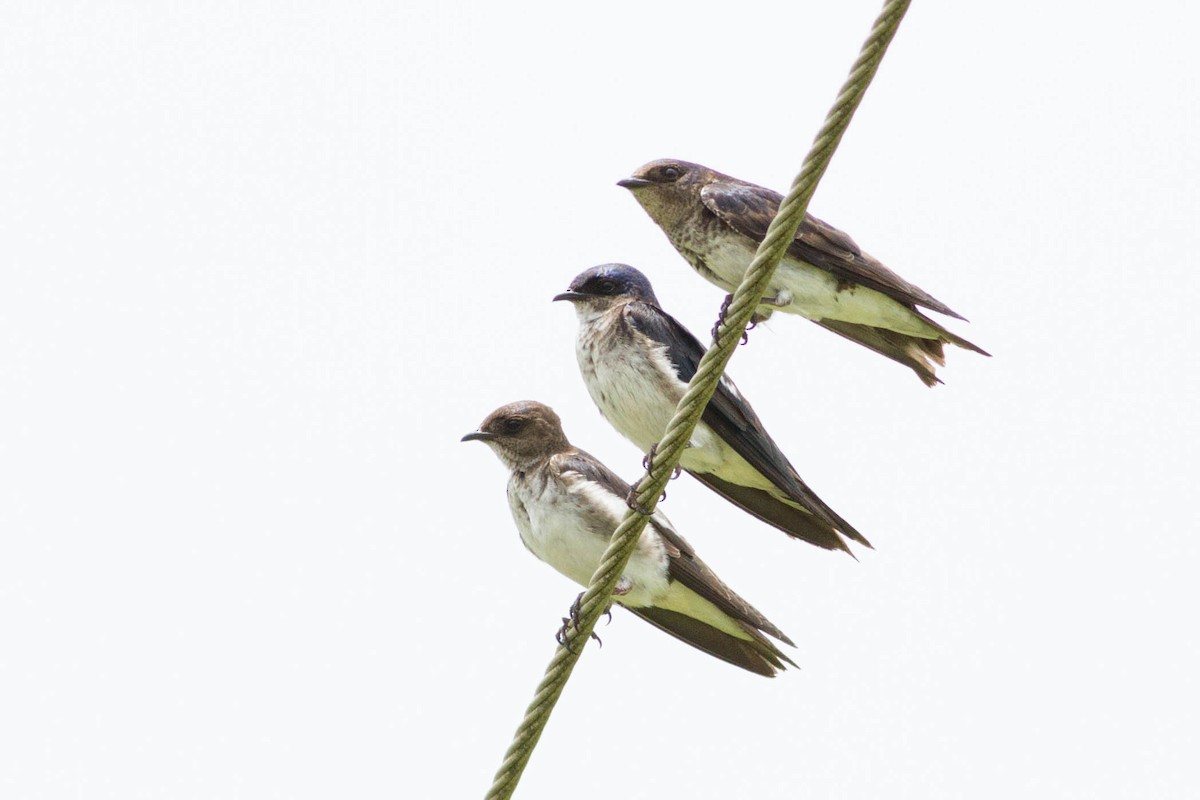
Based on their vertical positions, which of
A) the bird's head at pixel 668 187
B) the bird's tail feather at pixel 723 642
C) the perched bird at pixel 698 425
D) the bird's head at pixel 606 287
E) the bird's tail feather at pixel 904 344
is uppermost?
the bird's head at pixel 668 187

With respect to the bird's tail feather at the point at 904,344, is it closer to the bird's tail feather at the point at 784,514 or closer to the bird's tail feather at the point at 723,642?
the bird's tail feather at the point at 784,514

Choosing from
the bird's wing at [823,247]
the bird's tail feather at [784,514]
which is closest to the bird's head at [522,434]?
the bird's tail feather at [784,514]

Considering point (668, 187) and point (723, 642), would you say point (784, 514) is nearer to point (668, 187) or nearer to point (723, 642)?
point (723, 642)

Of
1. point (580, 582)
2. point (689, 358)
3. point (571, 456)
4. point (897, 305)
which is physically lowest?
point (580, 582)

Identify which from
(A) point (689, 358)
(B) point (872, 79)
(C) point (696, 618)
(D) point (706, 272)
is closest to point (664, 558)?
(C) point (696, 618)

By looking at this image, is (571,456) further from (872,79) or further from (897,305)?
(872,79)

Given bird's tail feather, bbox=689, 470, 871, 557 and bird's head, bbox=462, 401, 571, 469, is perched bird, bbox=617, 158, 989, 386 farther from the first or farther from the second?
bird's head, bbox=462, 401, 571, 469

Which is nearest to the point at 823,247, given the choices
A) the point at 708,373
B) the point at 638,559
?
the point at 638,559
